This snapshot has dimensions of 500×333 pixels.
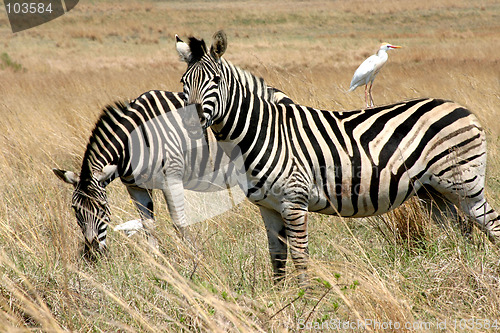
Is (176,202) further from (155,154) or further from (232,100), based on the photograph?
(232,100)

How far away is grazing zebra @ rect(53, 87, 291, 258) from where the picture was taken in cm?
461

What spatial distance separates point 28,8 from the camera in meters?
36.7

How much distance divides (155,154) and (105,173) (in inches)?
30.5

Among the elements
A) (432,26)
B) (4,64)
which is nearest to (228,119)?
(4,64)

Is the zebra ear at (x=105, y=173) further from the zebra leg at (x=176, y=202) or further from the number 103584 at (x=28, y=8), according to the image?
the number 103584 at (x=28, y=8)

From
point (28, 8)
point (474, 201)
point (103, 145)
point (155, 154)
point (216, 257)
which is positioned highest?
point (28, 8)

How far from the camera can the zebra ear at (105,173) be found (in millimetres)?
4211

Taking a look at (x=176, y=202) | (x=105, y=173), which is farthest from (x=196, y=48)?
(x=176, y=202)

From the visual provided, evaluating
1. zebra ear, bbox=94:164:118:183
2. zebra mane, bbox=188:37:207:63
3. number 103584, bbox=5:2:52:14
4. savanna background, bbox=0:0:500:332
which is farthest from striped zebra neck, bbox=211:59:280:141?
number 103584, bbox=5:2:52:14

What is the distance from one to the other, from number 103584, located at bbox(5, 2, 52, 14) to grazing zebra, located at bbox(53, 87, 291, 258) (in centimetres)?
3561

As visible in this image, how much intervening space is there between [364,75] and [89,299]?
23.2ft

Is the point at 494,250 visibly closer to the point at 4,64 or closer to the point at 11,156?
the point at 11,156

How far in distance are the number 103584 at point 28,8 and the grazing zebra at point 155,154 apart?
3561 cm

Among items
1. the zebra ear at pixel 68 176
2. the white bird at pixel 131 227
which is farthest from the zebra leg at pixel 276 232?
the zebra ear at pixel 68 176
